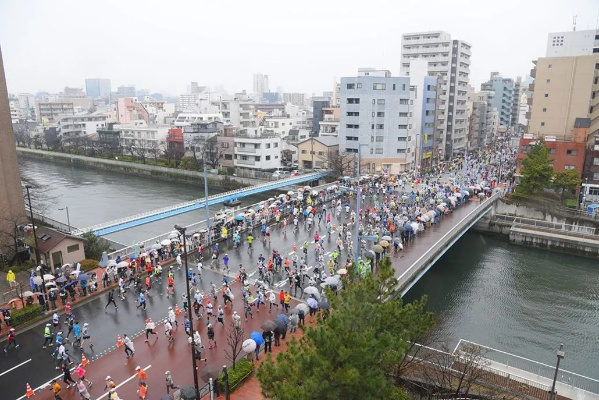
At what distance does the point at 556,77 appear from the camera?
48844mm

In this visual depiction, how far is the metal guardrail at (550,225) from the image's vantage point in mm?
34419

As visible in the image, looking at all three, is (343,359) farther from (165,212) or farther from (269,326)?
(165,212)

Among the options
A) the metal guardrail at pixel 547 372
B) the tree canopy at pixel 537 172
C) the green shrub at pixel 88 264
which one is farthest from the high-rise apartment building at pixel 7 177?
the tree canopy at pixel 537 172

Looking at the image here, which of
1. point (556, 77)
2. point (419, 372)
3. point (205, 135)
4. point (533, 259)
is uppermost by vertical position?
point (556, 77)

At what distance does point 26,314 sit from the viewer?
17688mm

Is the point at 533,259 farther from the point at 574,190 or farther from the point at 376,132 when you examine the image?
the point at 376,132

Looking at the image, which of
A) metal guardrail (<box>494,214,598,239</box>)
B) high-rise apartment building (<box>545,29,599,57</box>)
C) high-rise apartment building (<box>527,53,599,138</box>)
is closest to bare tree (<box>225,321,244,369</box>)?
metal guardrail (<box>494,214,598,239</box>)

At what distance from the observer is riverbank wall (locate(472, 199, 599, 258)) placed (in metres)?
34.2

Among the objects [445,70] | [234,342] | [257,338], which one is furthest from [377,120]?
[234,342]

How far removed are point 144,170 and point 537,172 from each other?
172 feet

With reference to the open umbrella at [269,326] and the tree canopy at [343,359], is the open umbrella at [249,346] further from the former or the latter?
the tree canopy at [343,359]

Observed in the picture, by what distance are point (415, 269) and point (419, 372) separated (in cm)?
829

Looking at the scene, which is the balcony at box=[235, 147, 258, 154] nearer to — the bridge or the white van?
the white van

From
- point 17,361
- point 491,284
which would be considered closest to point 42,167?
point 17,361
